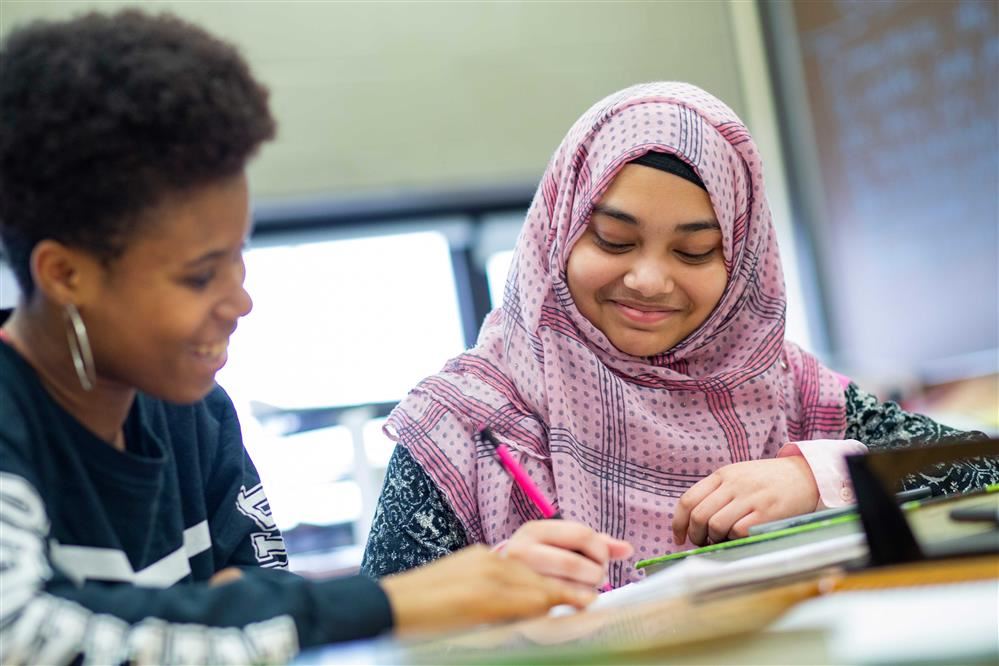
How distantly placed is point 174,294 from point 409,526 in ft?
1.75

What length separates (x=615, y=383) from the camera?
1.37 m

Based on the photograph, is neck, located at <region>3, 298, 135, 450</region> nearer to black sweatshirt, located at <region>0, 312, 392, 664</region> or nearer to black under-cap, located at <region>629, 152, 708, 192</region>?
black sweatshirt, located at <region>0, 312, 392, 664</region>

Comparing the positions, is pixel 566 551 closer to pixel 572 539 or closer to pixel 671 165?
pixel 572 539

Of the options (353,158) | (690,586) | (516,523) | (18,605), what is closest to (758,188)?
(516,523)

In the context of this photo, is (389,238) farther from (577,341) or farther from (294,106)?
(577,341)

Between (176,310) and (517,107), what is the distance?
2641mm

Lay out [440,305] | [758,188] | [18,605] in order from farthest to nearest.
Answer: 1. [440,305]
2. [758,188]
3. [18,605]

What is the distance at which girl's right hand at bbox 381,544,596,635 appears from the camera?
731 mm

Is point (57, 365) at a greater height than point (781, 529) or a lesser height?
greater

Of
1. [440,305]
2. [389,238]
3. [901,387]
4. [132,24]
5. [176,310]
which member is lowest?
[901,387]

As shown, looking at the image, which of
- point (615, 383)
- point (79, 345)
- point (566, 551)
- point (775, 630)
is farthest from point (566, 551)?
point (615, 383)

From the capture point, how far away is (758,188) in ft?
4.72

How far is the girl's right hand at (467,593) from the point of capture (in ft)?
2.40

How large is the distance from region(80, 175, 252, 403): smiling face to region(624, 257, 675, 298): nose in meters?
0.55
